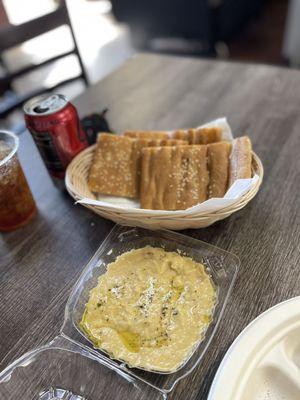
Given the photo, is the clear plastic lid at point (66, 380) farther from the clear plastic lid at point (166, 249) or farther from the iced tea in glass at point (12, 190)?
the iced tea in glass at point (12, 190)

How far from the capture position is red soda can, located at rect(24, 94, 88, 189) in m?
0.82

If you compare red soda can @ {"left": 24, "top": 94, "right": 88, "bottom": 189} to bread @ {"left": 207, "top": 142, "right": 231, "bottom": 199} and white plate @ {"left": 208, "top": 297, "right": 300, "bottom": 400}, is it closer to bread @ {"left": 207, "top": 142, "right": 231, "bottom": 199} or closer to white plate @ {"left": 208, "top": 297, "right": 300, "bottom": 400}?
bread @ {"left": 207, "top": 142, "right": 231, "bottom": 199}

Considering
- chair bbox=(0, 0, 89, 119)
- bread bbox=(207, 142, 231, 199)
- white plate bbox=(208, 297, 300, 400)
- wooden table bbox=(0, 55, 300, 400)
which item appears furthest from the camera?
chair bbox=(0, 0, 89, 119)

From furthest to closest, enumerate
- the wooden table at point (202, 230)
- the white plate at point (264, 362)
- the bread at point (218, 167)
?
1. the bread at point (218, 167)
2. the wooden table at point (202, 230)
3. the white plate at point (264, 362)

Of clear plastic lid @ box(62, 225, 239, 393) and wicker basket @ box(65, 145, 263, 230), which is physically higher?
wicker basket @ box(65, 145, 263, 230)

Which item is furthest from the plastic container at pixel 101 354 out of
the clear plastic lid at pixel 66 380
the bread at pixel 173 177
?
the bread at pixel 173 177

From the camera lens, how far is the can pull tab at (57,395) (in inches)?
21.8

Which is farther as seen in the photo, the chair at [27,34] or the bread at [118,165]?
→ the chair at [27,34]

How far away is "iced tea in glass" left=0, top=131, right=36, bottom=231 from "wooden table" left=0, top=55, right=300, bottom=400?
3cm

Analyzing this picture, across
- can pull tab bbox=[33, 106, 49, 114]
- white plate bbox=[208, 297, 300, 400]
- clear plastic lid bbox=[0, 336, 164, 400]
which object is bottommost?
white plate bbox=[208, 297, 300, 400]

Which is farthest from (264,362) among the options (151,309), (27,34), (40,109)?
(27,34)

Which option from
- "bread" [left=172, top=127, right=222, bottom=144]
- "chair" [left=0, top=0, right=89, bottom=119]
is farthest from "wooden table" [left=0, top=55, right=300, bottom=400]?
"chair" [left=0, top=0, right=89, bottom=119]

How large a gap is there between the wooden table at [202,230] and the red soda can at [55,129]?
0.11 m

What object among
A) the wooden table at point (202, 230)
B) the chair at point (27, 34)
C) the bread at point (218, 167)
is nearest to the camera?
the wooden table at point (202, 230)
